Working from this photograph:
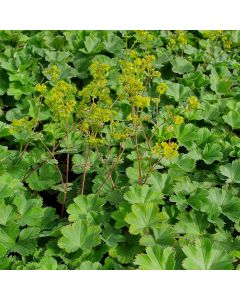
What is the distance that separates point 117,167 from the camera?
3.07 m

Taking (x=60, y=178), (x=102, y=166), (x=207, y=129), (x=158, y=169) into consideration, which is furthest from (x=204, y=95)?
(x=60, y=178)

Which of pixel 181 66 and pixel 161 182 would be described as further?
pixel 181 66

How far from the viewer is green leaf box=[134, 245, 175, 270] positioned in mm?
2314

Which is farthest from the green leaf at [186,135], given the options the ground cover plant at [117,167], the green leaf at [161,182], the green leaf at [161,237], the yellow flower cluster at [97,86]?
the green leaf at [161,237]

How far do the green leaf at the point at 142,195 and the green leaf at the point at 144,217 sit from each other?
0.10m

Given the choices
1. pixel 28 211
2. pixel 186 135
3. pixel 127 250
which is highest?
pixel 186 135

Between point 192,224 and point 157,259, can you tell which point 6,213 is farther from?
point 192,224

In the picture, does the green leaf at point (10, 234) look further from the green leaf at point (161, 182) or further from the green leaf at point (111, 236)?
the green leaf at point (161, 182)

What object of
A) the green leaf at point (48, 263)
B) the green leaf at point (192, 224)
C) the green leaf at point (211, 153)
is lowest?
the green leaf at point (48, 263)

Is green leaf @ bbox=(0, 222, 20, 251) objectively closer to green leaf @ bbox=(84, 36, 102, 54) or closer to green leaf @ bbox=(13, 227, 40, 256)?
green leaf @ bbox=(13, 227, 40, 256)

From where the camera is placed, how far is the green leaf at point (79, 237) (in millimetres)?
2467

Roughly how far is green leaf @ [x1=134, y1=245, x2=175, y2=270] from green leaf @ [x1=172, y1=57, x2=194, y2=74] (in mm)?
2000

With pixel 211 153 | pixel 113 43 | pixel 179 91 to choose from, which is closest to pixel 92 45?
pixel 113 43

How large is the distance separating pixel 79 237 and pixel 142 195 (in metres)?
0.41
